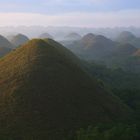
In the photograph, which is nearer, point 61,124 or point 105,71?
point 61,124

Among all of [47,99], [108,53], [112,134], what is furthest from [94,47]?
[112,134]

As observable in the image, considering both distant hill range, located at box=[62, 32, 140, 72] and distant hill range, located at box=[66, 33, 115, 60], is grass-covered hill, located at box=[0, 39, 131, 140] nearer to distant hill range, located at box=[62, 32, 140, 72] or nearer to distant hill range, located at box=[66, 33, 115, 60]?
distant hill range, located at box=[62, 32, 140, 72]

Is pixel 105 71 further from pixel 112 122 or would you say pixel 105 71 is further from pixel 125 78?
pixel 112 122

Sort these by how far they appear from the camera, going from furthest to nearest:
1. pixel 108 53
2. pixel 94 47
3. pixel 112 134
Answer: pixel 94 47 → pixel 108 53 → pixel 112 134

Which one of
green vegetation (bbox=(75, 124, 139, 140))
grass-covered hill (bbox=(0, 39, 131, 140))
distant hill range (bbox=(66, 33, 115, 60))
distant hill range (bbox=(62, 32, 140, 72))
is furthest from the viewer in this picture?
distant hill range (bbox=(66, 33, 115, 60))

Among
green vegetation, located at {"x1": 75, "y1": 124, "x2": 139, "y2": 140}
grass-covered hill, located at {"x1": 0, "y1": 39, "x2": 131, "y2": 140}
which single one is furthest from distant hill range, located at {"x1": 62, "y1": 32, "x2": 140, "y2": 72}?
green vegetation, located at {"x1": 75, "y1": 124, "x2": 139, "y2": 140}

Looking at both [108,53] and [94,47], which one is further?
[94,47]

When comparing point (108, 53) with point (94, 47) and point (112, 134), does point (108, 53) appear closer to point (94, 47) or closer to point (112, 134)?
point (94, 47)

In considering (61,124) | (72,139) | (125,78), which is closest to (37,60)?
(61,124)
